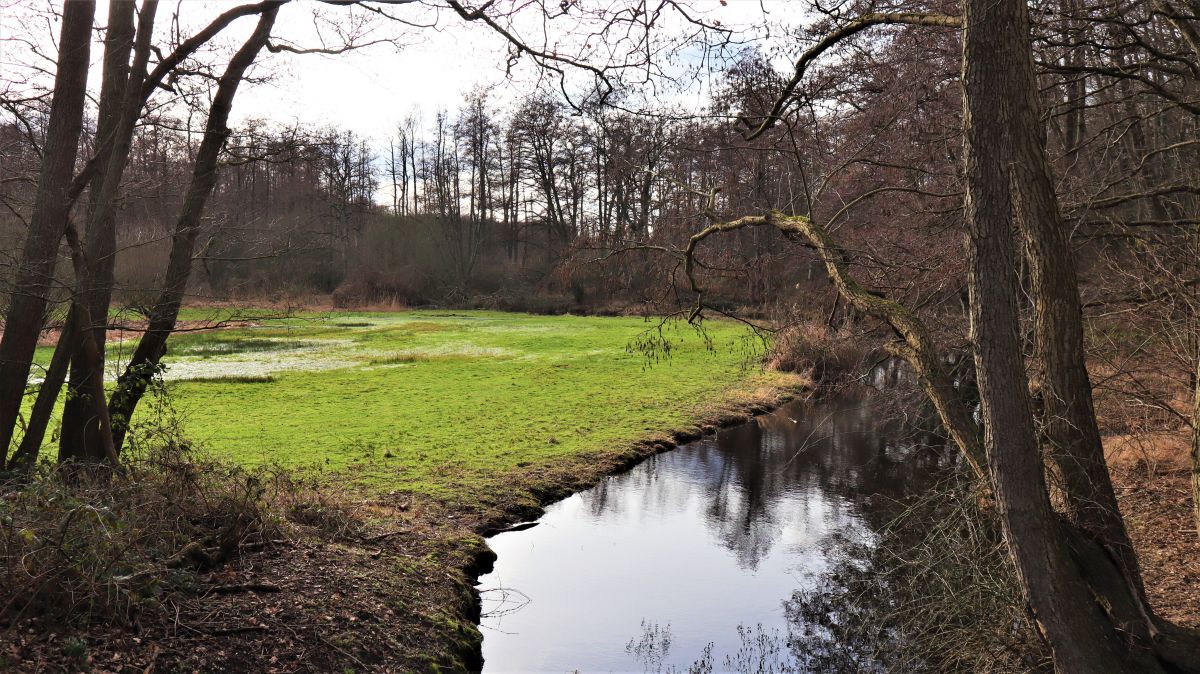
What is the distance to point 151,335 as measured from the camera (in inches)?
279

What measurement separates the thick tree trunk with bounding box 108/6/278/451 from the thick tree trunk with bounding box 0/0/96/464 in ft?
2.94

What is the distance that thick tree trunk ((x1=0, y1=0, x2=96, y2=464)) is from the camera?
5.61 m

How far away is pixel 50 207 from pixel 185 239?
148 cm

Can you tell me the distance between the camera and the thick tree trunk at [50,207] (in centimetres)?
561

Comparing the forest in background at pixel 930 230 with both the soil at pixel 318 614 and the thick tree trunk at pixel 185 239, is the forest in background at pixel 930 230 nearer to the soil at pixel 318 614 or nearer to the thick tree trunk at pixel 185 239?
the thick tree trunk at pixel 185 239

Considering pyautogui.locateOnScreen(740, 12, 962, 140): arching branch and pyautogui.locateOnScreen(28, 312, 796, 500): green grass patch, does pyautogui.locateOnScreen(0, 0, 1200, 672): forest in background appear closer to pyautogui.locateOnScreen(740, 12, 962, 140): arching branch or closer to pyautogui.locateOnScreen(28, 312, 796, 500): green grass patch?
pyautogui.locateOnScreen(740, 12, 962, 140): arching branch

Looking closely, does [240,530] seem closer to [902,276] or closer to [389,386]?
[902,276]

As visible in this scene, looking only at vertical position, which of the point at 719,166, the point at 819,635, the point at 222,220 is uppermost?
the point at 719,166

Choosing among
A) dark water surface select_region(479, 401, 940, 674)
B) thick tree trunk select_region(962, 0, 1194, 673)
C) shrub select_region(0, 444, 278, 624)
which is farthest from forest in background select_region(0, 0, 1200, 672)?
dark water surface select_region(479, 401, 940, 674)

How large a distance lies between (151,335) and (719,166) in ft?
17.7

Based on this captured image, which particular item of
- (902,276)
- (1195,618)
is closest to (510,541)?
(902,276)

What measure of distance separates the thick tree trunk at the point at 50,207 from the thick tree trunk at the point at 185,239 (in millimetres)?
897

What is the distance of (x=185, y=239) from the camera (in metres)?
7.19

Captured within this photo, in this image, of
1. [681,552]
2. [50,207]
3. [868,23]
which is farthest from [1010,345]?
[50,207]
